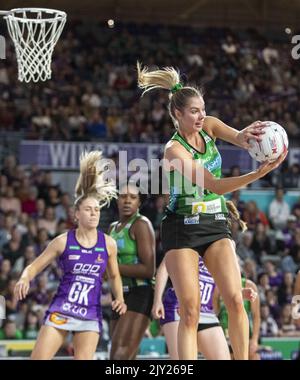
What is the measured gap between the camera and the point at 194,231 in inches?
258

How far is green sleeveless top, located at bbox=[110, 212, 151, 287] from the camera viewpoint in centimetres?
866

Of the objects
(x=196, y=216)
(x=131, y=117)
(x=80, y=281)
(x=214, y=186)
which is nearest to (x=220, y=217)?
(x=196, y=216)

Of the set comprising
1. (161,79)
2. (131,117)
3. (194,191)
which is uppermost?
(131,117)

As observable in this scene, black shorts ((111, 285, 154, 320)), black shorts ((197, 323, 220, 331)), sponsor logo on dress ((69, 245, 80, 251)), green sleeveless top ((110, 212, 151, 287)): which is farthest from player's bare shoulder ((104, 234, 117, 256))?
black shorts ((197, 323, 220, 331))

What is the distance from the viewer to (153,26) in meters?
24.0

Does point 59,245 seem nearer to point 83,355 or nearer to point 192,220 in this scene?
point 83,355

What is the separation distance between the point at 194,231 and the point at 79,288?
1.62m

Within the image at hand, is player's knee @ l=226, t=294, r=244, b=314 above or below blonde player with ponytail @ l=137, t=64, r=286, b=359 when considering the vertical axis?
below

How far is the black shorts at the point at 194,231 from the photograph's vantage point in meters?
6.53

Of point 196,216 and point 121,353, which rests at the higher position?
point 196,216

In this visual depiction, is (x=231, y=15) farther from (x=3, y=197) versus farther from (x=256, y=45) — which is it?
(x=3, y=197)

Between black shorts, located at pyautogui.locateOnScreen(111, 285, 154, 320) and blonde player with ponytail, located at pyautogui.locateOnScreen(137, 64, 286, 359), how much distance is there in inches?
78.7

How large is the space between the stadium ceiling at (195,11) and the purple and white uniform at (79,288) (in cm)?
1721

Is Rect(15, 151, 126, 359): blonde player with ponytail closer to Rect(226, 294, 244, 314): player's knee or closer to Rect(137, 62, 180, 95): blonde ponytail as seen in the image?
Rect(137, 62, 180, 95): blonde ponytail
